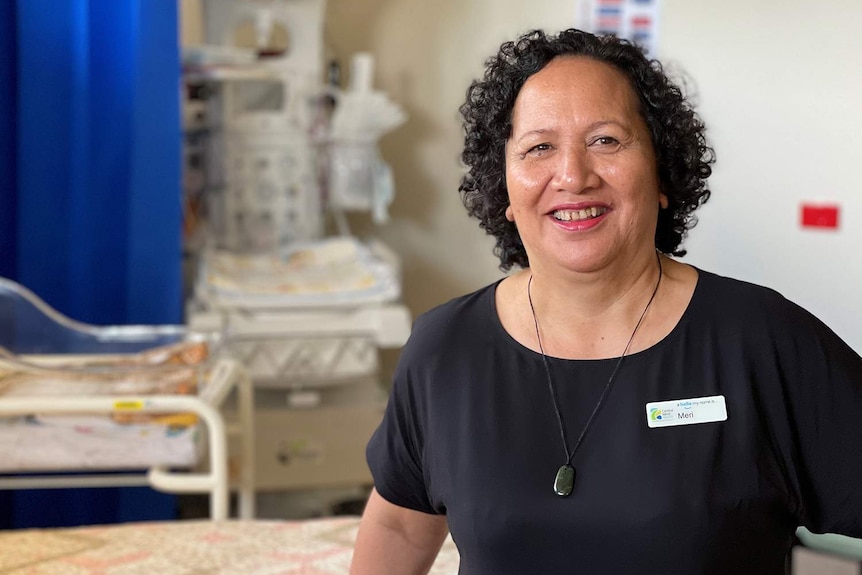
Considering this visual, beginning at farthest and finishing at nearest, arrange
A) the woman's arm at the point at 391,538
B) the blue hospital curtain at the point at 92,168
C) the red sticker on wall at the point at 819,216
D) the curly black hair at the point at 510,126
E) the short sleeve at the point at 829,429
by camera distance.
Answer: the blue hospital curtain at the point at 92,168 < the red sticker on wall at the point at 819,216 < the woman's arm at the point at 391,538 < the curly black hair at the point at 510,126 < the short sleeve at the point at 829,429

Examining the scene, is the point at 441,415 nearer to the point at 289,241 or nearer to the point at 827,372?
the point at 827,372

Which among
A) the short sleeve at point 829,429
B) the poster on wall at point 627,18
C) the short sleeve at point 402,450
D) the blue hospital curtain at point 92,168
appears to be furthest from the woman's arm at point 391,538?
the poster on wall at point 627,18

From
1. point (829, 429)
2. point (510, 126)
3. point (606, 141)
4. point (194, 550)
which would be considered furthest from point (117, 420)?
point (829, 429)

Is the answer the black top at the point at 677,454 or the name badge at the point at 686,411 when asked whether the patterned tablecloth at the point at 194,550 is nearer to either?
the black top at the point at 677,454

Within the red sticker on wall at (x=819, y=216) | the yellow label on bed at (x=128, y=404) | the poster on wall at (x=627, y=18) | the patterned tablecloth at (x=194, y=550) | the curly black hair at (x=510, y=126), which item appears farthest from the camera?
the poster on wall at (x=627, y=18)

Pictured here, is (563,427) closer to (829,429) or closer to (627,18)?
(829,429)

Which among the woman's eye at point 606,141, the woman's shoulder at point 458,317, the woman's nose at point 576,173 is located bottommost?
the woman's shoulder at point 458,317

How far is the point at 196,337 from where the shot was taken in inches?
98.0

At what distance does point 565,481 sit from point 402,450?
0.23m

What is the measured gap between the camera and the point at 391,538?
1.35 metres

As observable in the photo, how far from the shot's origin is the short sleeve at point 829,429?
112cm

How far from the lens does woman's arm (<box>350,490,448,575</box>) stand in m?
1.35

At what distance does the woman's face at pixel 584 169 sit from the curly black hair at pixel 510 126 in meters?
0.02

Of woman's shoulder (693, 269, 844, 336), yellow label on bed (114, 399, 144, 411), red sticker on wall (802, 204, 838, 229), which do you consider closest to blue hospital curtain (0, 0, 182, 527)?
yellow label on bed (114, 399, 144, 411)
